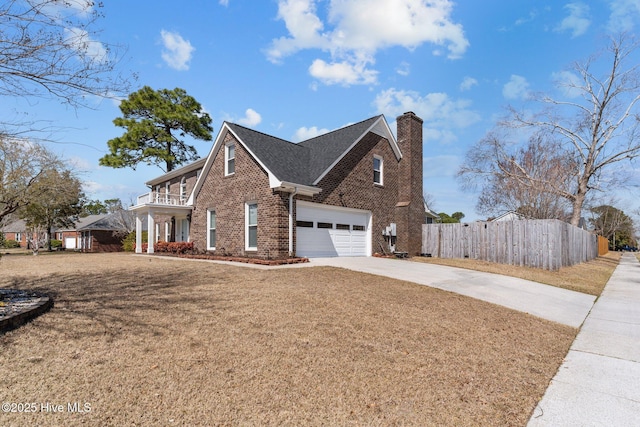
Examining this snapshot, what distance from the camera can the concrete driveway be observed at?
7367 millimetres

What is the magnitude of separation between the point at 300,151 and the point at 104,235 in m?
30.8

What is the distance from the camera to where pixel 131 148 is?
30500mm

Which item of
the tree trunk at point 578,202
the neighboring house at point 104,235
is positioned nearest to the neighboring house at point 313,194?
the tree trunk at point 578,202

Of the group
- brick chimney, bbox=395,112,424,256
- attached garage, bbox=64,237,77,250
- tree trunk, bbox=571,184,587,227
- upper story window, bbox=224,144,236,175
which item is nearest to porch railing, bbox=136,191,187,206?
upper story window, bbox=224,144,236,175

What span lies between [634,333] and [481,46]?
41.8ft

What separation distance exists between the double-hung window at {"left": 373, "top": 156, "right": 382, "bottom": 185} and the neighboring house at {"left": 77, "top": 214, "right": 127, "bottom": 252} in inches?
1184

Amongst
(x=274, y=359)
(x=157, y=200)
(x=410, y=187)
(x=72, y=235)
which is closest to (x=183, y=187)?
(x=157, y=200)

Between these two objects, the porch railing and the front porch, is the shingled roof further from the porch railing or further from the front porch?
the porch railing

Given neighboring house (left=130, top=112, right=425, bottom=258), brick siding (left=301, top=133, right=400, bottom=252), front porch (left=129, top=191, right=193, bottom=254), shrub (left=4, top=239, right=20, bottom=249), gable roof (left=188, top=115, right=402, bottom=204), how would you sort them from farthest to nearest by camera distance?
Result: shrub (left=4, top=239, right=20, bottom=249) → front porch (left=129, top=191, right=193, bottom=254) → brick siding (left=301, top=133, right=400, bottom=252) → gable roof (left=188, top=115, right=402, bottom=204) → neighboring house (left=130, top=112, right=425, bottom=258)

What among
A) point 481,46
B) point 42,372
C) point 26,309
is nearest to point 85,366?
point 42,372

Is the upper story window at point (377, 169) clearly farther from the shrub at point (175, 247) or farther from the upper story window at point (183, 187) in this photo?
the upper story window at point (183, 187)

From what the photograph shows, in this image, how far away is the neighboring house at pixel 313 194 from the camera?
13.2m

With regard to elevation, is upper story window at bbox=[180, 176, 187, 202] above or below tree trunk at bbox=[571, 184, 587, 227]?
above

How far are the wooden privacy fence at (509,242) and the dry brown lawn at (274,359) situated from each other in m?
8.67
